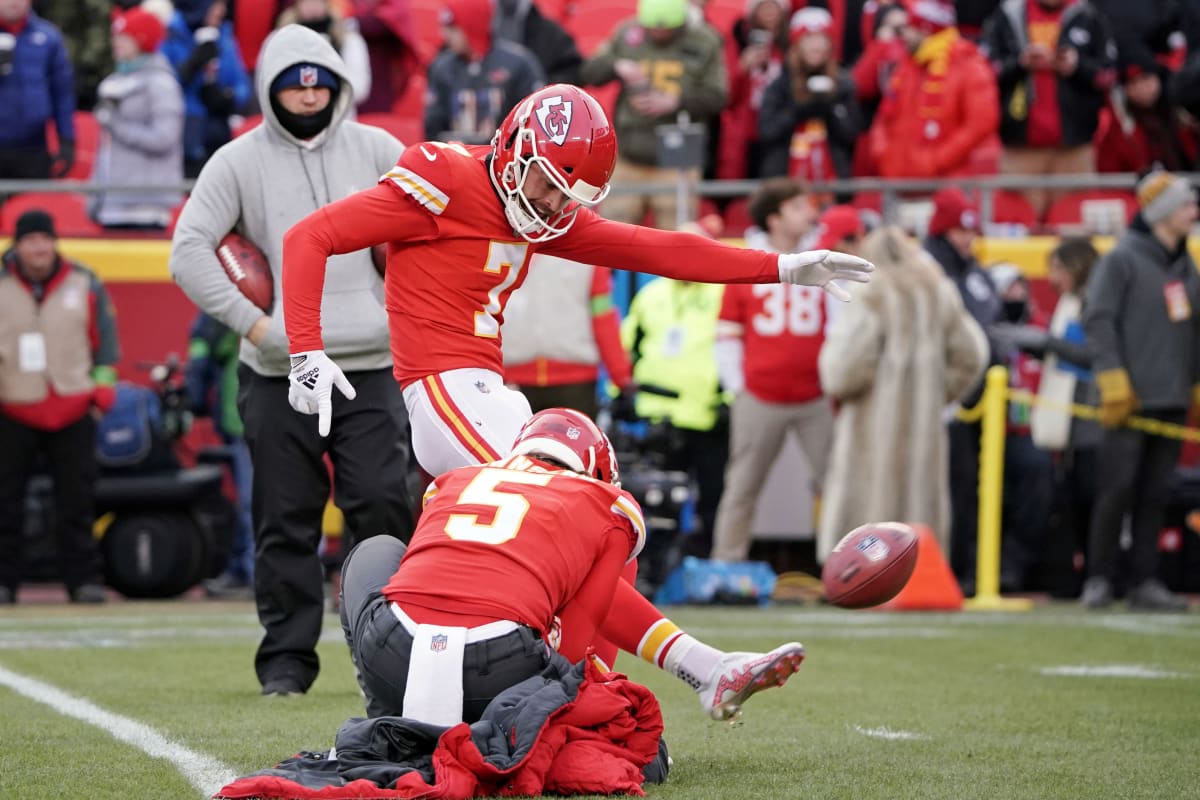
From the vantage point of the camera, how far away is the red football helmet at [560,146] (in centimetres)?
554

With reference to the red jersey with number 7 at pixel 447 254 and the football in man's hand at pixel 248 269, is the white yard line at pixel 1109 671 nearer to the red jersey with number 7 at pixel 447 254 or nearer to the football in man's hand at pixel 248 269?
the red jersey with number 7 at pixel 447 254

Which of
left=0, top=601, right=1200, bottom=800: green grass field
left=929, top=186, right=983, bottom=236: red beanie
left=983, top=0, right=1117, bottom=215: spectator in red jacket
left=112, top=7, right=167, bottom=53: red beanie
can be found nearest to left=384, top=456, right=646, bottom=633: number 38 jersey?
left=0, top=601, right=1200, bottom=800: green grass field

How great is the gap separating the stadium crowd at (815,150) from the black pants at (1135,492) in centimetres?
2

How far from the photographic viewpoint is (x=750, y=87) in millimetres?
14250

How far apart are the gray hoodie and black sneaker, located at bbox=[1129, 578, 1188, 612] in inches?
224

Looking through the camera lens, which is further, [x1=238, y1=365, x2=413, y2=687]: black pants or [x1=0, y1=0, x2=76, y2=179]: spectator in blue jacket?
[x1=0, y1=0, x2=76, y2=179]: spectator in blue jacket

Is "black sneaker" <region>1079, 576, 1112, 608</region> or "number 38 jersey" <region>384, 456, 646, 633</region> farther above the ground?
"number 38 jersey" <region>384, 456, 646, 633</region>

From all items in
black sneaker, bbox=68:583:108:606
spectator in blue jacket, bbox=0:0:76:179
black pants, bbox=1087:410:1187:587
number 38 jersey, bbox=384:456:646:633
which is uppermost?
spectator in blue jacket, bbox=0:0:76:179

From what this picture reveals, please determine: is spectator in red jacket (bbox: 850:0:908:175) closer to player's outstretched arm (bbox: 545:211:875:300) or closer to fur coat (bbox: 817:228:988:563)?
fur coat (bbox: 817:228:988:563)

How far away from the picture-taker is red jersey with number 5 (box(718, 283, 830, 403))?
11.5 metres

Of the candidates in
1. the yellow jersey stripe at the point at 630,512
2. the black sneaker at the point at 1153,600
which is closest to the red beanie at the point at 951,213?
the black sneaker at the point at 1153,600

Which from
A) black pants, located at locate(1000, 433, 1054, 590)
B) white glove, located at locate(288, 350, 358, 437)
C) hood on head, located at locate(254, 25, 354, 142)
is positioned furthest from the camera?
black pants, located at locate(1000, 433, 1054, 590)

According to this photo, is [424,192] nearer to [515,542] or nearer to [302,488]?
[515,542]

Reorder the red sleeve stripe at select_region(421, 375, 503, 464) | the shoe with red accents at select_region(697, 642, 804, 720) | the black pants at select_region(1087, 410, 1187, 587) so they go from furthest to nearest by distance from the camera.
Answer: the black pants at select_region(1087, 410, 1187, 587) → the red sleeve stripe at select_region(421, 375, 503, 464) → the shoe with red accents at select_region(697, 642, 804, 720)
